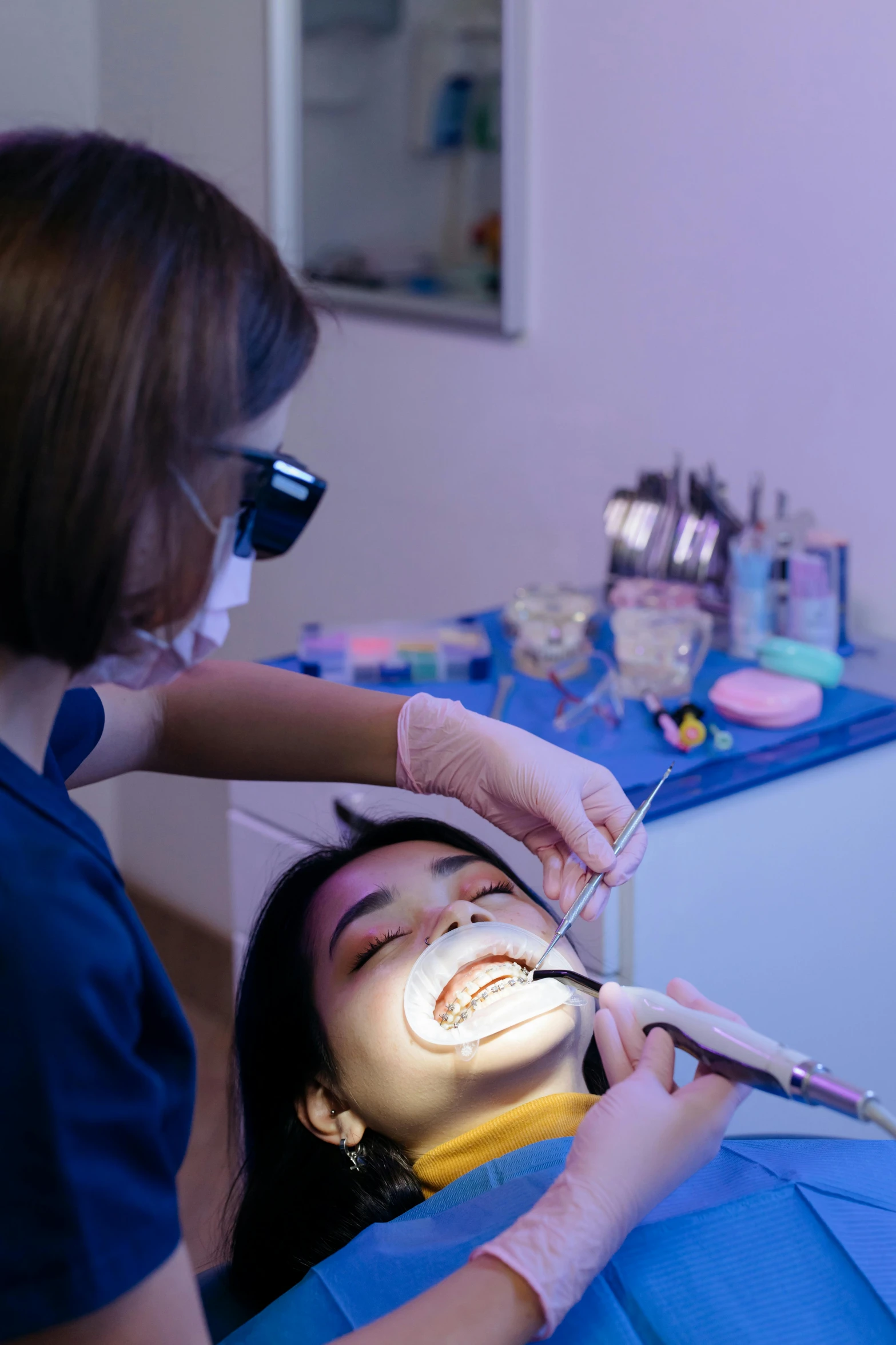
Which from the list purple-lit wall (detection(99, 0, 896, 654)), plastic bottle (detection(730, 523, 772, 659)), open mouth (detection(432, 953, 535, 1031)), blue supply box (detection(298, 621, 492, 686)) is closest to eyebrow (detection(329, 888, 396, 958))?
open mouth (detection(432, 953, 535, 1031))

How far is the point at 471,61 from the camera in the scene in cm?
212

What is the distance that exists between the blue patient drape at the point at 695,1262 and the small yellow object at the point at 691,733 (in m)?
0.50

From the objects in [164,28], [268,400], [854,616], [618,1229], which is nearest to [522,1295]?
[618,1229]

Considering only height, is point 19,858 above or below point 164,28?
below

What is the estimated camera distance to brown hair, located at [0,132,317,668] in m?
0.63

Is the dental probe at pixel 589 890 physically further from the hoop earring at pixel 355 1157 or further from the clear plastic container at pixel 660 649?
the clear plastic container at pixel 660 649

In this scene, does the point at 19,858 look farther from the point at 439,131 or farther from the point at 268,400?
the point at 439,131

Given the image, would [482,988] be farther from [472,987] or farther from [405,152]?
[405,152]

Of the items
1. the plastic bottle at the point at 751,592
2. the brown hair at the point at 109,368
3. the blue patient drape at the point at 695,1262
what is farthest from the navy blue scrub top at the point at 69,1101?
the plastic bottle at the point at 751,592

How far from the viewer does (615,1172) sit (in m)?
0.81

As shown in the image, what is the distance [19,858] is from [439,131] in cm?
185

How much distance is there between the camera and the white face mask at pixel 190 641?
0.75 meters

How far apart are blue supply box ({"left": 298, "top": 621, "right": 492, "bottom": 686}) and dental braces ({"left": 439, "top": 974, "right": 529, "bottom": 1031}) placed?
601 millimetres

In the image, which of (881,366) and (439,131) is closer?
(881,366)
